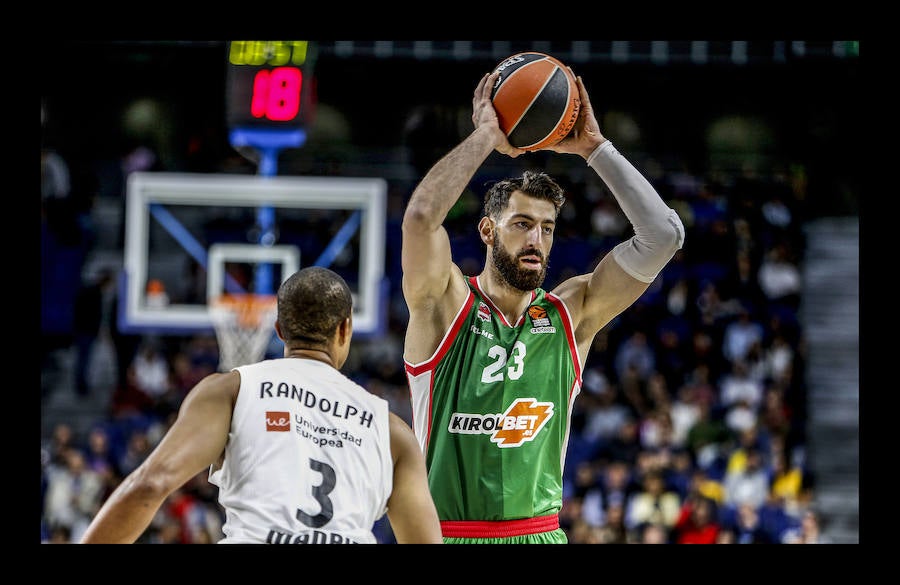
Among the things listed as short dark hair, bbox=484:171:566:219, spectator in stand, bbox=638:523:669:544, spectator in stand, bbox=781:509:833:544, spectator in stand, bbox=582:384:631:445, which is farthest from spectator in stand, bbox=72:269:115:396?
short dark hair, bbox=484:171:566:219

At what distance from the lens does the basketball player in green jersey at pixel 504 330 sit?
195 inches

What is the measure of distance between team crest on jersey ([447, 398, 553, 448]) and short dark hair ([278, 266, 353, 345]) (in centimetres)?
122

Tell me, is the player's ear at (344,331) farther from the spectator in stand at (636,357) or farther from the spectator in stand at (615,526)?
the spectator in stand at (636,357)

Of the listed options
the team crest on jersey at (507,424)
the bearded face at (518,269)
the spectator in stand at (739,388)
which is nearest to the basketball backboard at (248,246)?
the spectator in stand at (739,388)

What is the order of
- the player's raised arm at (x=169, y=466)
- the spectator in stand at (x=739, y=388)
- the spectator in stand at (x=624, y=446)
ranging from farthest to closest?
the spectator in stand at (x=739, y=388) → the spectator in stand at (x=624, y=446) → the player's raised arm at (x=169, y=466)

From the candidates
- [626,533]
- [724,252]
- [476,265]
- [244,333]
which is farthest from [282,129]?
[724,252]

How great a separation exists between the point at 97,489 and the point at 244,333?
273 centimetres

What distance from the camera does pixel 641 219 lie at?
5.23 metres

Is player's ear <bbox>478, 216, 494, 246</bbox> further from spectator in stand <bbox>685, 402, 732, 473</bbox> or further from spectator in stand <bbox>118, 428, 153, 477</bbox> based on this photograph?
spectator in stand <bbox>118, 428, 153, 477</bbox>

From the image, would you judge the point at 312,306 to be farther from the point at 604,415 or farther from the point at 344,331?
the point at 604,415

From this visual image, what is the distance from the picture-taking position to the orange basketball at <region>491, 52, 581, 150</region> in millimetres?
5051
